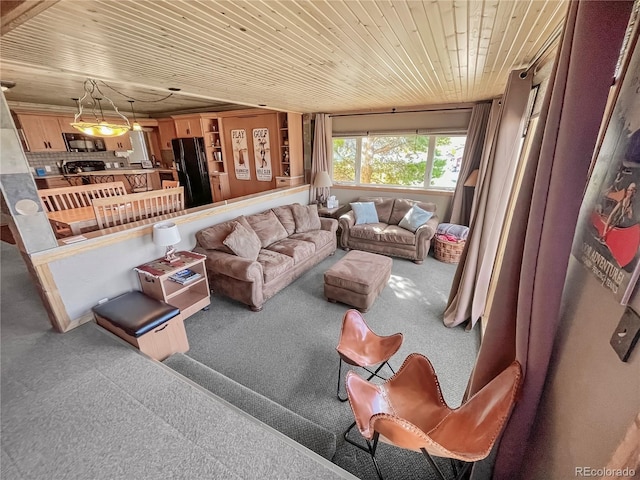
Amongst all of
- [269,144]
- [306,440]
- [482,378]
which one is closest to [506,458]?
[482,378]

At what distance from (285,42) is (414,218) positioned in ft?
10.4

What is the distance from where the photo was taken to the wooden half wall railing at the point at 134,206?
2.63 metres

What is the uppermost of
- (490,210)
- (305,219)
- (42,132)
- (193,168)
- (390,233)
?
(42,132)

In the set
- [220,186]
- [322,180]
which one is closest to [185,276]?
[322,180]

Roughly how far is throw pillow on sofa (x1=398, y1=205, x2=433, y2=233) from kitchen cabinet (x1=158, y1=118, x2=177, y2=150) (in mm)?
5865

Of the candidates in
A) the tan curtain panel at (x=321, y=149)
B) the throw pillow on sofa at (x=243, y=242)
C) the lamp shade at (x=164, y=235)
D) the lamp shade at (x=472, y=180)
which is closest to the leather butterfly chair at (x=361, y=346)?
the throw pillow on sofa at (x=243, y=242)

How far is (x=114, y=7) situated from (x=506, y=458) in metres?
2.62

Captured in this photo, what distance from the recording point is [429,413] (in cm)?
137

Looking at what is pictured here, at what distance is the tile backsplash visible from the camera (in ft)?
16.9

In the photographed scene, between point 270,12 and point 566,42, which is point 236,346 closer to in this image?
point 270,12

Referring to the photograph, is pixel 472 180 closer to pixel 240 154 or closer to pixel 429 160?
pixel 429 160

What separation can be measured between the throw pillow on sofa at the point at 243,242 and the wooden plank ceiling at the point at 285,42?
5.17 feet

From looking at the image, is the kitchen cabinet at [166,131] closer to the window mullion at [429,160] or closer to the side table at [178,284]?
the side table at [178,284]

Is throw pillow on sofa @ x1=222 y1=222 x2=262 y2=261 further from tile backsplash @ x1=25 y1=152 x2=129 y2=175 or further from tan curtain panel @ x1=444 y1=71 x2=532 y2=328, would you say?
tile backsplash @ x1=25 y1=152 x2=129 y2=175
